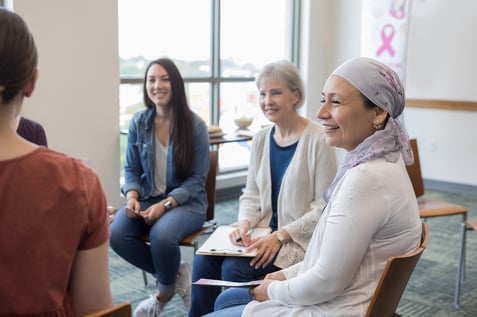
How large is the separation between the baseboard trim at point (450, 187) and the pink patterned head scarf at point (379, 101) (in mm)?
4782

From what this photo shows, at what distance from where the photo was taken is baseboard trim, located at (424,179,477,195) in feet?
19.6

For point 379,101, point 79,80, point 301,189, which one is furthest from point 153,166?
point 379,101

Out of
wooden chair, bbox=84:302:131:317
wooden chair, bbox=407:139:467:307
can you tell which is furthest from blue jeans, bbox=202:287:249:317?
wooden chair, bbox=407:139:467:307

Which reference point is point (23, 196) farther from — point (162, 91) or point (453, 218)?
point (453, 218)

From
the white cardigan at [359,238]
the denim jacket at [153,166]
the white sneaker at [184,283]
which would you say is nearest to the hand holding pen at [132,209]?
the denim jacket at [153,166]

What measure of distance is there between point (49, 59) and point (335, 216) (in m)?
3.12

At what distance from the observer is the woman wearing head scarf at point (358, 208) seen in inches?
56.7

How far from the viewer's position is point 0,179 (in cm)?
101

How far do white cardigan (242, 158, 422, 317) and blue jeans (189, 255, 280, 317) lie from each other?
2.31 feet

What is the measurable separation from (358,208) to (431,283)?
90.8 inches

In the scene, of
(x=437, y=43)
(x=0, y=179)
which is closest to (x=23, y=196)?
(x=0, y=179)

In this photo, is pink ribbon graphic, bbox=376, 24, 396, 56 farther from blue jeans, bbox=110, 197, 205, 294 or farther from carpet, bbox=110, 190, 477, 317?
blue jeans, bbox=110, 197, 205, 294

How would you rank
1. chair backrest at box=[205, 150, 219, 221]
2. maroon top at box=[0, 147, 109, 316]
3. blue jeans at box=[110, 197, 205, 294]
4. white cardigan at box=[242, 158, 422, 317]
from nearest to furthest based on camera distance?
1. maroon top at box=[0, 147, 109, 316]
2. white cardigan at box=[242, 158, 422, 317]
3. blue jeans at box=[110, 197, 205, 294]
4. chair backrest at box=[205, 150, 219, 221]

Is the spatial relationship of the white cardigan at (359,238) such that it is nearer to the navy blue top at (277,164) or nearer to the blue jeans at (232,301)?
the blue jeans at (232,301)
